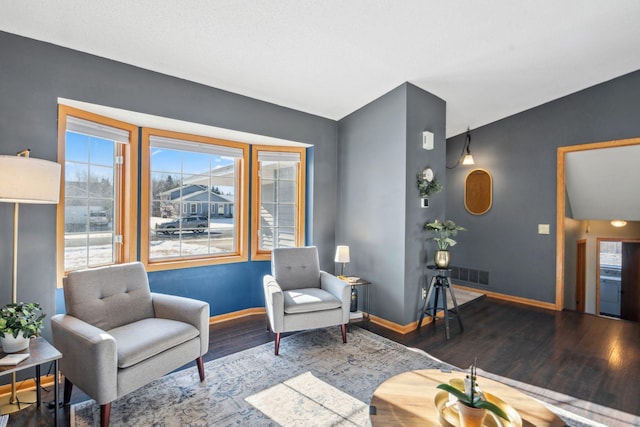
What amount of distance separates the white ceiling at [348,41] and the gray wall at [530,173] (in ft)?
1.36

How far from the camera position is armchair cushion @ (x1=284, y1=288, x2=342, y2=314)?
9.39 feet

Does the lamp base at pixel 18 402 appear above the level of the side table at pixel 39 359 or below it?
below

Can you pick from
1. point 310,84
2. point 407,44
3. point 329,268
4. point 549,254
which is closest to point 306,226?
point 329,268

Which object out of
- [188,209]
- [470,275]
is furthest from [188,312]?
[470,275]

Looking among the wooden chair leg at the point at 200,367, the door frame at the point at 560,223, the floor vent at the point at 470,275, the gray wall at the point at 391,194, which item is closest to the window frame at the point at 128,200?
the wooden chair leg at the point at 200,367

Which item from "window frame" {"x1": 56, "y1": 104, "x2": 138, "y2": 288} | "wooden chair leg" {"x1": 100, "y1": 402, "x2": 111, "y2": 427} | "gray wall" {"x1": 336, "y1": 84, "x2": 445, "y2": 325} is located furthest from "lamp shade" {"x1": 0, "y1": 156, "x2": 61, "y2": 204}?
"gray wall" {"x1": 336, "y1": 84, "x2": 445, "y2": 325}

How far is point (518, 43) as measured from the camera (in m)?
2.87

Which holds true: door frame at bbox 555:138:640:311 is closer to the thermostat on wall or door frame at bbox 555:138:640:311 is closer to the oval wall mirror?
the oval wall mirror

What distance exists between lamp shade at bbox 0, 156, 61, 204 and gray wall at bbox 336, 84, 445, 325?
296cm

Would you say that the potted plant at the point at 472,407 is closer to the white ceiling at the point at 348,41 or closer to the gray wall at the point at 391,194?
the gray wall at the point at 391,194

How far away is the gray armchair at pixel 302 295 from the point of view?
2836 mm

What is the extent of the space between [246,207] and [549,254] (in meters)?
4.17

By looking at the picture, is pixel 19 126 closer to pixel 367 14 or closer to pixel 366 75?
pixel 367 14

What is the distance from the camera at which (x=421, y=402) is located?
152 centimetres
